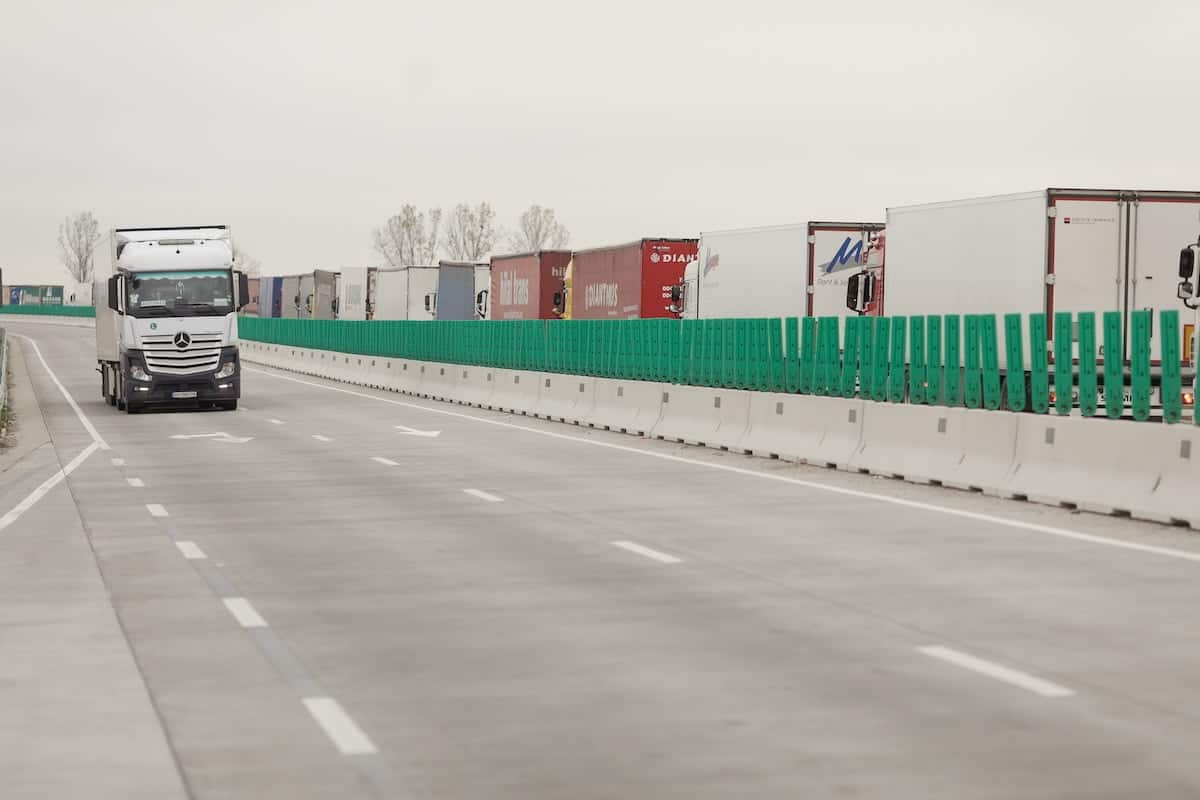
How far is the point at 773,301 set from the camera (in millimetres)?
35781

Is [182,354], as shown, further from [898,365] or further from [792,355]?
[898,365]

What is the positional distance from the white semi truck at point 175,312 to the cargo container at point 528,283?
16.4m

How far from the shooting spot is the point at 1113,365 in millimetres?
17797

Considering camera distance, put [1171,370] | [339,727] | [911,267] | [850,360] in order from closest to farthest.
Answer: [339,727] → [1171,370] → [850,360] → [911,267]

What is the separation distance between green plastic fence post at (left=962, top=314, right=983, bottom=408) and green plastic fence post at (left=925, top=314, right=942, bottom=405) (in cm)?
44

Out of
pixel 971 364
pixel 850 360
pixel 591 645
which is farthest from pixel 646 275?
pixel 591 645

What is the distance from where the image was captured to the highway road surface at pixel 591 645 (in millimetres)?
6781

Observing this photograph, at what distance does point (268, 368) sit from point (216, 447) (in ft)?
146

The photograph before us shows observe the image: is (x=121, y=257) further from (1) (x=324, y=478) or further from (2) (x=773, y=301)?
(1) (x=324, y=478)

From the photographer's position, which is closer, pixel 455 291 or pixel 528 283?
pixel 528 283

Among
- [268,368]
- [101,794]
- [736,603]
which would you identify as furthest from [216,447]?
[268,368]

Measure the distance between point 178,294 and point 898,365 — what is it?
58.7ft

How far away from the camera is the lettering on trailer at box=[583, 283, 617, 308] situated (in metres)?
45.7

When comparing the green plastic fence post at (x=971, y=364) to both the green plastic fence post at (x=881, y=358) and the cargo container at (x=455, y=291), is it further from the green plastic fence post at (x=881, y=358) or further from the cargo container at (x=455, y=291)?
the cargo container at (x=455, y=291)
